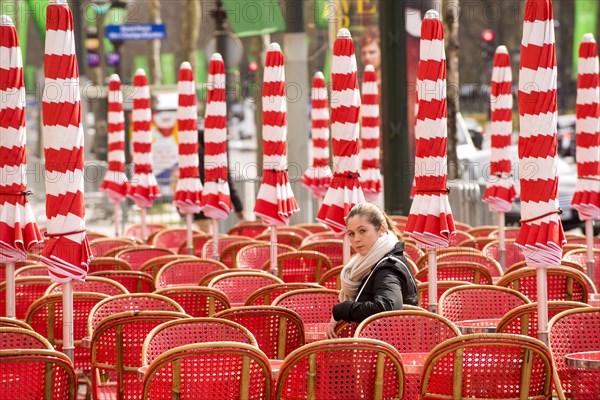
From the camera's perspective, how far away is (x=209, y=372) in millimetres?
6184

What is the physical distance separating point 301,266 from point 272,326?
4149mm

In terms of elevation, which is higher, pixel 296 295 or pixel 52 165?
pixel 52 165

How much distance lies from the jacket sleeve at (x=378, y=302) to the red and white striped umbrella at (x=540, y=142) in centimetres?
91

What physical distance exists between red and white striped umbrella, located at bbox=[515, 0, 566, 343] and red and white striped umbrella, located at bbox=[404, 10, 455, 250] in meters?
1.46

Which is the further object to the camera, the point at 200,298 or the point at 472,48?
the point at 472,48

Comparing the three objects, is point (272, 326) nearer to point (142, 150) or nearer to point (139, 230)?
point (142, 150)

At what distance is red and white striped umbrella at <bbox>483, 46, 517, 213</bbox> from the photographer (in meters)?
14.3

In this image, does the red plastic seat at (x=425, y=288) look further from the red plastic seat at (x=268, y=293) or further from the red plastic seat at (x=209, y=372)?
the red plastic seat at (x=209, y=372)

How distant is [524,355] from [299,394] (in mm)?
1232

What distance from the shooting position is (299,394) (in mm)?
6438

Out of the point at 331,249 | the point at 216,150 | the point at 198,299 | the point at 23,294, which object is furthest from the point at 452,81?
the point at 198,299

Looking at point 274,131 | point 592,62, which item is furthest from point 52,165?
point 592,62

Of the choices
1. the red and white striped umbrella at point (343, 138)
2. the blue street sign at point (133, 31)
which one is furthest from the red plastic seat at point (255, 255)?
the blue street sign at point (133, 31)

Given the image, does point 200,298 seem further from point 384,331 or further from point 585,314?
point 585,314
